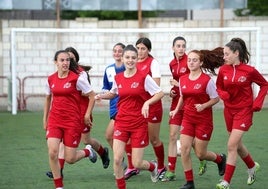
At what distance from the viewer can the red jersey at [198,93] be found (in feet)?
33.5

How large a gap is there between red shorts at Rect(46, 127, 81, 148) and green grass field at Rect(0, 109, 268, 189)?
73 centimetres

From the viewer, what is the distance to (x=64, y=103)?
33.4 feet

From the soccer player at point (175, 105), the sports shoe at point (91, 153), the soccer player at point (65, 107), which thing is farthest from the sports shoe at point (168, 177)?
the soccer player at point (65, 107)

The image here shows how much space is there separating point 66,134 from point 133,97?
967 mm

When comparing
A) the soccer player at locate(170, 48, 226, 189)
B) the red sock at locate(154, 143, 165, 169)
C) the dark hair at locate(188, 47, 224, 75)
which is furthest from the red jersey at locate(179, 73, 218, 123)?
the red sock at locate(154, 143, 165, 169)

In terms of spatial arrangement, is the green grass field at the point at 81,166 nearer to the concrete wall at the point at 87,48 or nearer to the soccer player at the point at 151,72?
the soccer player at the point at 151,72

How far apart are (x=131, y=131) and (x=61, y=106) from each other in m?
0.97

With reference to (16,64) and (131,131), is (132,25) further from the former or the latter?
(131,131)

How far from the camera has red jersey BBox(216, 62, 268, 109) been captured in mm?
10102

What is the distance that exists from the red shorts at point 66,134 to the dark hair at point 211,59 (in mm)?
1757

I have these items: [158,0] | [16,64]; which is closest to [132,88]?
[16,64]

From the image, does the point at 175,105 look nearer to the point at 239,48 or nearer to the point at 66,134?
the point at 239,48

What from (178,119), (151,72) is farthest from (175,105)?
(151,72)

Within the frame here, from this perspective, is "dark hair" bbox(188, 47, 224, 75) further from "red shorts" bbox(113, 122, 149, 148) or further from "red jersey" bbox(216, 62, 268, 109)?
"red shorts" bbox(113, 122, 149, 148)
